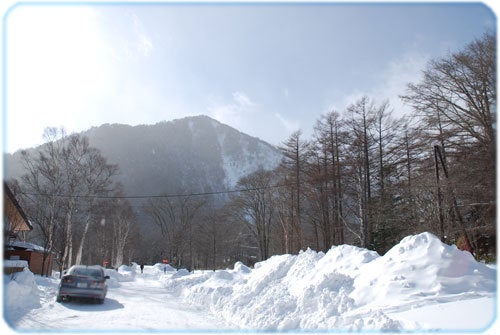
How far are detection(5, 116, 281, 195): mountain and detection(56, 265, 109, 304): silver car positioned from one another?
82160mm

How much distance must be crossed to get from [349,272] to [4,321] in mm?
8479

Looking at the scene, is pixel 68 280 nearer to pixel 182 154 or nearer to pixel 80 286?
pixel 80 286

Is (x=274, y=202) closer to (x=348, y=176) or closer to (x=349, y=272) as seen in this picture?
(x=348, y=176)

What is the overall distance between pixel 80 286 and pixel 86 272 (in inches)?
23.2

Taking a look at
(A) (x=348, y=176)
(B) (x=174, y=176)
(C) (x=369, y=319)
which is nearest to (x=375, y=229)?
(A) (x=348, y=176)

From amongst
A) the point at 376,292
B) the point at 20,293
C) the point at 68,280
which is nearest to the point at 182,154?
the point at 68,280

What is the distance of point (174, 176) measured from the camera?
118m

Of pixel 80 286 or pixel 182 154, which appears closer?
pixel 80 286

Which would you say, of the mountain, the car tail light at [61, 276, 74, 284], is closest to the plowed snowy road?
the car tail light at [61, 276, 74, 284]

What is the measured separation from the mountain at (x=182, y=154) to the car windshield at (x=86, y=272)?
8183 centimetres

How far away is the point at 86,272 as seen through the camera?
1207 centimetres

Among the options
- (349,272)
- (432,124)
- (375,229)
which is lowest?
(349,272)

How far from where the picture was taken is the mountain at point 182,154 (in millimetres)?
99438

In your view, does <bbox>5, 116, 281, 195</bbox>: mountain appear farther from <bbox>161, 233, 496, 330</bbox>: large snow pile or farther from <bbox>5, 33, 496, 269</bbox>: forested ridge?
<bbox>161, 233, 496, 330</bbox>: large snow pile
